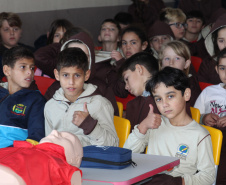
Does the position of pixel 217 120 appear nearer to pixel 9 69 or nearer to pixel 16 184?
pixel 9 69

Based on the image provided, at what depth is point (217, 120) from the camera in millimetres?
3420

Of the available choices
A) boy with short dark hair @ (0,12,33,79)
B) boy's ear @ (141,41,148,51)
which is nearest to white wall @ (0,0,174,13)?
boy with short dark hair @ (0,12,33,79)

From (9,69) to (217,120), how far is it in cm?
179

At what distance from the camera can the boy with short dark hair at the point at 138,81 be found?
3357 mm

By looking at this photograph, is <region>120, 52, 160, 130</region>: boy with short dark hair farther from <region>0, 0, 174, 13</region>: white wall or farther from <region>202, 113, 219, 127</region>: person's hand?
<region>0, 0, 174, 13</region>: white wall

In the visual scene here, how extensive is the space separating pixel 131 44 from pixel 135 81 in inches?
58.6

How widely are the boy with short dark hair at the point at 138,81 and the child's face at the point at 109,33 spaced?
1680 millimetres

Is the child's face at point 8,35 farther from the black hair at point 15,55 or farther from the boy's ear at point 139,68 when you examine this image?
the boy's ear at point 139,68

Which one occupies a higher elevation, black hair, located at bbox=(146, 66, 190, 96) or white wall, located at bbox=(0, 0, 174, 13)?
white wall, located at bbox=(0, 0, 174, 13)

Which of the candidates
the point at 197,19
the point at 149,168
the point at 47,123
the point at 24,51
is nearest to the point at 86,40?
the point at 24,51

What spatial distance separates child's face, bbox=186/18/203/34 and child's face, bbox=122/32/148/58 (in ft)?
5.90

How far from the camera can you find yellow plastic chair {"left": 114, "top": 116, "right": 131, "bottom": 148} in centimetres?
296

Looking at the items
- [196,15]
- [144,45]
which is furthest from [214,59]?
[196,15]

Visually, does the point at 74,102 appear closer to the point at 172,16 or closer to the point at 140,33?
the point at 140,33
